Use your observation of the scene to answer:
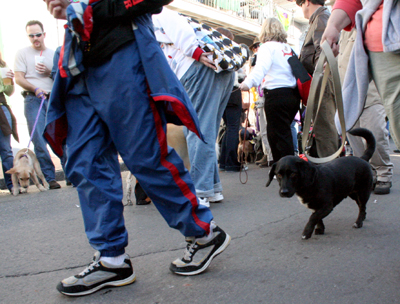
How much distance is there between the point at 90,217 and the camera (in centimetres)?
205

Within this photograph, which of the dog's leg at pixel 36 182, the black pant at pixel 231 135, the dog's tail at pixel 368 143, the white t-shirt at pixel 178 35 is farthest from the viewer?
the black pant at pixel 231 135

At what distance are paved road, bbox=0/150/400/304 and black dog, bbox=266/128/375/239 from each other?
0.20 meters

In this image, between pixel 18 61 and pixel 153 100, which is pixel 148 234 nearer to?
pixel 153 100

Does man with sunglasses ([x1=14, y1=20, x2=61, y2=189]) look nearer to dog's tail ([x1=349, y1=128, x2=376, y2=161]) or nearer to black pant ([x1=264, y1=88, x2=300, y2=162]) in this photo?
black pant ([x1=264, y1=88, x2=300, y2=162])

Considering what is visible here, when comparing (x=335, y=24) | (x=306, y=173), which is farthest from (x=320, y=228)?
(x=335, y=24)

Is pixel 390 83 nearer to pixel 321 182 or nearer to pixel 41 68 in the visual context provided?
pixel 321 182

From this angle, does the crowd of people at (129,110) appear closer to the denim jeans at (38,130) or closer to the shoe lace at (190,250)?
the shoe lace at (190,250)

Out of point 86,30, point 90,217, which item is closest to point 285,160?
point 90,217

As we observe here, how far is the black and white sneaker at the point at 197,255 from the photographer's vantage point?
87.6 inches

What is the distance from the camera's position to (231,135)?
21.3 feet

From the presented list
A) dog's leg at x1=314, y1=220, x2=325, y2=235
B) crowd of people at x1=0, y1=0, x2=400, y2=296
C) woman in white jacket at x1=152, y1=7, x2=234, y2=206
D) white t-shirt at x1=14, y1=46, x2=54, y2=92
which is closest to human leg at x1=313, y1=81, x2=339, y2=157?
woman in white jacket at x1=152, y1=7, x2=234, y2=206

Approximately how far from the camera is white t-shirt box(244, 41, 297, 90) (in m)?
4.77

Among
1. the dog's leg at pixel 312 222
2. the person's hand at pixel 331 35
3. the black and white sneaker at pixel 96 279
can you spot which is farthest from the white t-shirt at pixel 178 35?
the black and white sneaker at pixel 96 279

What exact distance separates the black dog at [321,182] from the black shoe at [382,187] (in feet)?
3.98
